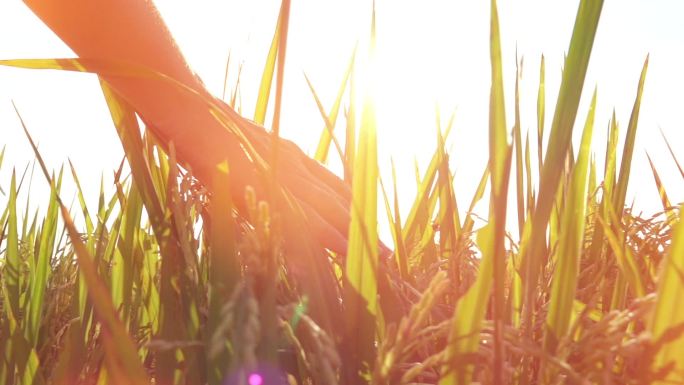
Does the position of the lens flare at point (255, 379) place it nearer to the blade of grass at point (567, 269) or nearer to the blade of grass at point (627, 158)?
the blade of grass at point (567, 269)

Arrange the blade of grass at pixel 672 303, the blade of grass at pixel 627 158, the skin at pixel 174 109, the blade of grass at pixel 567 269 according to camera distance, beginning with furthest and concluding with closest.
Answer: the blade of grass at pixel 627 158 → the skin at pixel 174 109 → the blade of grass at pixel 567 269 → the blade of grass at pixel 672 303

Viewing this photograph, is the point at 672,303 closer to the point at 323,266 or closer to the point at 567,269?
the point at 567,269

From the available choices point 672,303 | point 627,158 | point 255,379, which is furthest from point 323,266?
point 627,158

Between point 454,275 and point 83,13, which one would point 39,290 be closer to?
point 83,13

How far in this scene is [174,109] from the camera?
2.66 feet

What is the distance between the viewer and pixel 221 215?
55 cm

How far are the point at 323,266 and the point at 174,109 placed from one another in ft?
1.14

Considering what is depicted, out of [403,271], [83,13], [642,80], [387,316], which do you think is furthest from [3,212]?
[642,80]

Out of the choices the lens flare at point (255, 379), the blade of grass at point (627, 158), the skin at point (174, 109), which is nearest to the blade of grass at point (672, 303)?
the lens flare at point (255, 379)

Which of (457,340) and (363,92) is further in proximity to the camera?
(363,92)

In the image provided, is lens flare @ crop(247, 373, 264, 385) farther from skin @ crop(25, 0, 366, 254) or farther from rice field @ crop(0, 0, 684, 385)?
skin @ crop(25, 0, 366, 254)

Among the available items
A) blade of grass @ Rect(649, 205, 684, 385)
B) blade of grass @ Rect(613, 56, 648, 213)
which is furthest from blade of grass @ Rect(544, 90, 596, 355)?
blade of grass @ Rect(613, 56, 648, 213)

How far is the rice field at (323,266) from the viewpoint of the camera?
1.23 ft

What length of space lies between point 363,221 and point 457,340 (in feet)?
0.43
